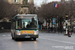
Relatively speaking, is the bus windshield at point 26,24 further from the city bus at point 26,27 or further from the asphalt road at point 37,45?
the asphalt road at point 37,45

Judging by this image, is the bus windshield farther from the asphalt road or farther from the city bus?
the asphalt road

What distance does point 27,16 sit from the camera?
23.4m

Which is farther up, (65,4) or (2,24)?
(65,4)

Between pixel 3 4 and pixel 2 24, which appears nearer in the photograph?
pixel 3 4

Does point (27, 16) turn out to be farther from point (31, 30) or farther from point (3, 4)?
point (3, 4)

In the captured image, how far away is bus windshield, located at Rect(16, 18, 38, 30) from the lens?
2288 cm

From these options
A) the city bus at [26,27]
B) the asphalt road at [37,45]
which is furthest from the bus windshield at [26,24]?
the asphalt road at [37,45]

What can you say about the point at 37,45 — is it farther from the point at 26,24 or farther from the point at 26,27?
the point at 26,24

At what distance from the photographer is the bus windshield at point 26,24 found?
2288 cm

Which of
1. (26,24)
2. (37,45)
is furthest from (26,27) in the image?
(37,45)

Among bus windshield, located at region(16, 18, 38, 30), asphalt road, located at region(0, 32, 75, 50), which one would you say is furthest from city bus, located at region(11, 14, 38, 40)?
asphalt road, located at region(0, 32, 75, 50)

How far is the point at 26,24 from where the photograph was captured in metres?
23.0

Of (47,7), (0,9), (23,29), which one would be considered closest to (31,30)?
(23,29)

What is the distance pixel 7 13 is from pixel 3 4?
385 centimetres
